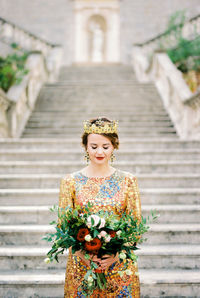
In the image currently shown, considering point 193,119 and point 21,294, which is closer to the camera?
point 21,294

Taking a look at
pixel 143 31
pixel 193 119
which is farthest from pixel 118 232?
pixel 143 31

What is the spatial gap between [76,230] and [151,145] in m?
3.84

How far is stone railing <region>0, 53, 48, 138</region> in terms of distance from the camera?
6320 mm

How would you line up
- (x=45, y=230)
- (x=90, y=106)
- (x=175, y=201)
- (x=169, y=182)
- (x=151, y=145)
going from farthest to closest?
(x=90, y=106) < (x=151, y=145) < (x=169, y=182) < (x=175, y=201) < (x=45, y=230)

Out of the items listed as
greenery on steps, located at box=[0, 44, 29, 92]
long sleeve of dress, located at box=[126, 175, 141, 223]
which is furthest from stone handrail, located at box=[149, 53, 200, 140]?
long sleeve of dress, located at box=[126, 175, 141, 223]

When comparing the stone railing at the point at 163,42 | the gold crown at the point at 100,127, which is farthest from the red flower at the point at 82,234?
the stone railing at the point at 163,42

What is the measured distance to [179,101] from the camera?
685 centimetres

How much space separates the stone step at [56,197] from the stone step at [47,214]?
0.82ft

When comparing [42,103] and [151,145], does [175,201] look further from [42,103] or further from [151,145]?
[42,103]

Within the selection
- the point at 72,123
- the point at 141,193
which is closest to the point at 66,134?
the point at 72,123

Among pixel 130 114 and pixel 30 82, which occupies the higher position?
pixel 30 82

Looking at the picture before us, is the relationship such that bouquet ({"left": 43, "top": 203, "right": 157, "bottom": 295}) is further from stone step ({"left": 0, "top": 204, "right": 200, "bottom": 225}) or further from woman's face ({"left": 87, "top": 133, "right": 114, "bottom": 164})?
stone step ({"left": 0, "top": 204, "right": 200, "bottom": 225})

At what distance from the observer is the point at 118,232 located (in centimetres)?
167

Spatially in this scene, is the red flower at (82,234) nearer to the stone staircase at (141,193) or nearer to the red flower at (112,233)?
the red flower at (112,233)
